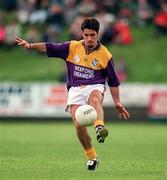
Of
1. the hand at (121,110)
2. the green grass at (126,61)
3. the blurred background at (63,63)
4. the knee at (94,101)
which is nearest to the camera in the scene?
the knee at (94,101)

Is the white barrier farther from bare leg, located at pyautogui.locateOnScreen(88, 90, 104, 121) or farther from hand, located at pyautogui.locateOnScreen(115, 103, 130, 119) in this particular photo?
bare leg, located at pyautogui.locateOnScreen(88, 90, 104, 121)

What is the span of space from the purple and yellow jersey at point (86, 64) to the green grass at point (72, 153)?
1371 mm

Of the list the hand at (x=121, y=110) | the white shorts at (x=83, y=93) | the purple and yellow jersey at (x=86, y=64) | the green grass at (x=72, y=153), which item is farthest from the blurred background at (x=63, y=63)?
the white shorts at (x=83, y=93)

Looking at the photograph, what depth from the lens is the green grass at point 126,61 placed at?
29828mm

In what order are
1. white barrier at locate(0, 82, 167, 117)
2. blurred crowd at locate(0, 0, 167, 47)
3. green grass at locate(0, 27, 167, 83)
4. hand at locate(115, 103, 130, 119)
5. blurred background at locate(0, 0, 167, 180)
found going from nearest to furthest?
hand at locate(115, 103, 130, 119) < blurred background at locate(0, 0, 167, 180) < white barrier at locate(0, 82, 167, 117) < green grass at locate(0, 27, 167, 83) < blurred crowd at locate(0, 0, 167, 47)

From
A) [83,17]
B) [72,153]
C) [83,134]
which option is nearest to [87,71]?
[83,134]

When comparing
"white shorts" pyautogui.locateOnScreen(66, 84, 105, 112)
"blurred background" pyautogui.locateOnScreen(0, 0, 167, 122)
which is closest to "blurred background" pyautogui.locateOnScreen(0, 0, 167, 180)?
A: "blurred background" pyautogui.locateOnScreen(0, 0, 167, 122)

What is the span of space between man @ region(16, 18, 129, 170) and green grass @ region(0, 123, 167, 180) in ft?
2.04

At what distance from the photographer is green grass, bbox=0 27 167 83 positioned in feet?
97.9

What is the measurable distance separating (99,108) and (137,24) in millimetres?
20267

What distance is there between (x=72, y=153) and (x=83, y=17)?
15.1 m

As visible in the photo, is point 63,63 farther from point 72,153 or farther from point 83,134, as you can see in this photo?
point 83,134

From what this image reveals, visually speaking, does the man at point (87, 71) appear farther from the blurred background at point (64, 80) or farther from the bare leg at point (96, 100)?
the blurred background at point (64, 80)

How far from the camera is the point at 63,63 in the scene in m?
30.5
